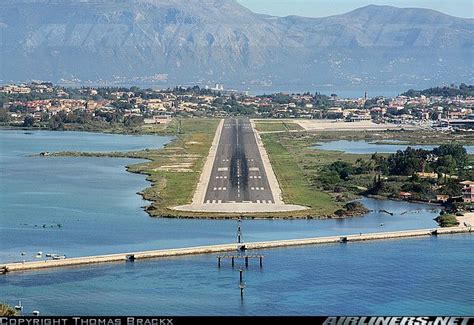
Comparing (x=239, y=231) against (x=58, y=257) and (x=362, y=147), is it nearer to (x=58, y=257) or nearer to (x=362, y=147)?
(x=58, y=257)

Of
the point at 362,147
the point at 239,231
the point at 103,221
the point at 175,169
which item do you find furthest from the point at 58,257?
the point at 362,147

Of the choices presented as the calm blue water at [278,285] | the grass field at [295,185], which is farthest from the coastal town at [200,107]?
the calm blue water at [278,285]

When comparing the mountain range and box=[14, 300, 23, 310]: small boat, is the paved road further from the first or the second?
the mountain range

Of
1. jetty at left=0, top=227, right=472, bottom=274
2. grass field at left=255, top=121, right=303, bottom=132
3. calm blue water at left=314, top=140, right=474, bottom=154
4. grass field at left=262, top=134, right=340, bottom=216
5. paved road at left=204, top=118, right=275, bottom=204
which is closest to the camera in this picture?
jetty at left=0, top=227, right=472, bottom=274

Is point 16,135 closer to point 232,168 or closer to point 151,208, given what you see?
point 232,168

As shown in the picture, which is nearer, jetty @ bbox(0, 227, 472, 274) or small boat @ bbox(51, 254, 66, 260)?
jetty @ bbox(0, 227, 472, 274)

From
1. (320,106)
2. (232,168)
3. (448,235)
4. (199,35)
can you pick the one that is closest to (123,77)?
(199,35)

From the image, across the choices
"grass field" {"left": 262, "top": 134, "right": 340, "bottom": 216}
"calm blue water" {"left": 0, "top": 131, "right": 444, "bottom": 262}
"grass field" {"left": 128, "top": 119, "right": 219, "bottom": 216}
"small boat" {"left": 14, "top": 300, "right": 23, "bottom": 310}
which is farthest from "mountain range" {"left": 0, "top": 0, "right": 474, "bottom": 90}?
"small boat" {"left": 14, "top": 300, "right": 23, "bottom": 310}
